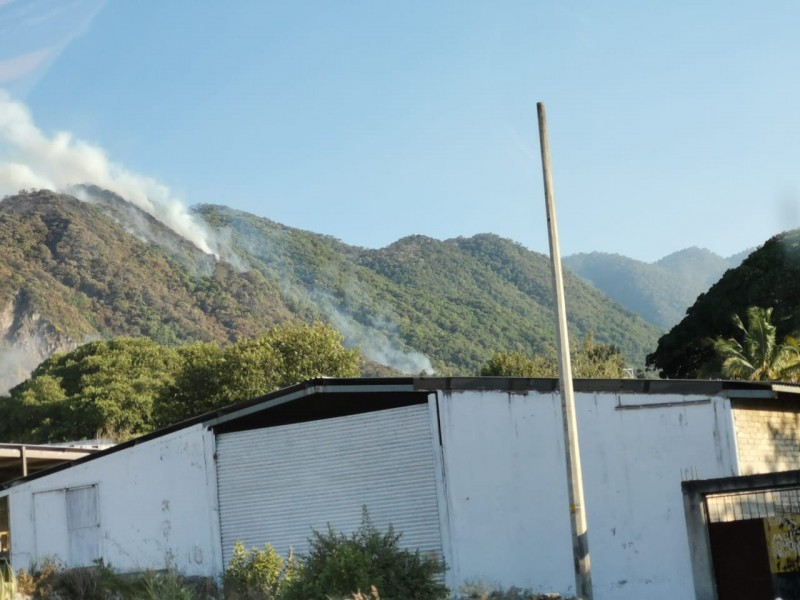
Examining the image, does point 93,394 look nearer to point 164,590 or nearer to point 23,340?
point 164,590

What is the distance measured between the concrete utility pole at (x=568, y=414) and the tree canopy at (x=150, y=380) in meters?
45.7

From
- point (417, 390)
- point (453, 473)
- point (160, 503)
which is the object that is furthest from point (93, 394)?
point (453, 473)

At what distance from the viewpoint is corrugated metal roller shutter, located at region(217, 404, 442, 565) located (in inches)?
874

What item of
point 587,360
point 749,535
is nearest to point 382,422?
point 749,535

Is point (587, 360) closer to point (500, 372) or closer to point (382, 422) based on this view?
point (500, 372)

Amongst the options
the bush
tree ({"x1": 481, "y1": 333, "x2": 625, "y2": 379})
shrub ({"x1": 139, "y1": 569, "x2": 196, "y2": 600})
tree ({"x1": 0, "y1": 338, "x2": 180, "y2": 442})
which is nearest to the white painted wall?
shrub ({"x1": 139, "y1": 569, "x2": 196, "y2": 600})

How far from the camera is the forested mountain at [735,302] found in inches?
2260

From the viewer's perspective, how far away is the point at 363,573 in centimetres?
1741

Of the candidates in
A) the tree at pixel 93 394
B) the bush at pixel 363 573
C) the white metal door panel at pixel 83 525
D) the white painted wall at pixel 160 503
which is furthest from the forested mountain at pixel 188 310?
the bush at pixel 363 573

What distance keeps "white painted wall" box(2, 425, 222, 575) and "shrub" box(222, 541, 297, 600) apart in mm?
1469

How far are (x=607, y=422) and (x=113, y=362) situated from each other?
8253cm

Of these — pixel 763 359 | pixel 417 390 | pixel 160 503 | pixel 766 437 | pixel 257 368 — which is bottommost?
pixel 160 503

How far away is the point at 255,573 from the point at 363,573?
5.75 metres

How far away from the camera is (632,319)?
653 feet
